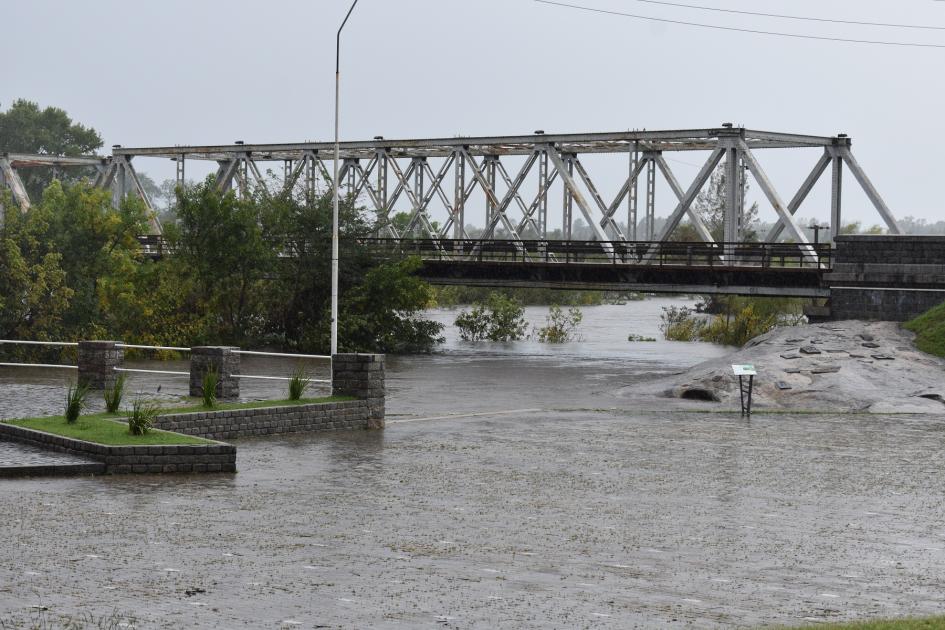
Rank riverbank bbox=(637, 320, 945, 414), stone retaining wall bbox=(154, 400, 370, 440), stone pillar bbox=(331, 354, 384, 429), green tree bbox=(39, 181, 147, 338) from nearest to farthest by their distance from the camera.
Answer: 1. stone retaining wall bbox=(154, 400, 370, 440)
2. stone pillar bbox=(331, 354, 384, 429)
3. riverbank bbox=(637, 320, 945, 414)
4. green tree bbox=(39, 181, 147, 338)

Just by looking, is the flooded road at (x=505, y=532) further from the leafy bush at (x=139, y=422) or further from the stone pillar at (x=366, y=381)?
the leafy bush at (x=139, y=422)

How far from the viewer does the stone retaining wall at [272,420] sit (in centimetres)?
1889

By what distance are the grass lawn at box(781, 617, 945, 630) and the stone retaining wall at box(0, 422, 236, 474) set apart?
30.5ft

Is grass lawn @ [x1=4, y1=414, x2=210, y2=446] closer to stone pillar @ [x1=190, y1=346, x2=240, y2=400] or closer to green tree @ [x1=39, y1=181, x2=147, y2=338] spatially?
stone pillar @ [x1=190, y1=346, x2=240, y2=400]

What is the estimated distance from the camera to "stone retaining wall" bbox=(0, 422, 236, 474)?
51.6 ft

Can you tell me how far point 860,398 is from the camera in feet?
87.8

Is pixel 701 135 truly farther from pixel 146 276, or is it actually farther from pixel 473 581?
pixel 473 581

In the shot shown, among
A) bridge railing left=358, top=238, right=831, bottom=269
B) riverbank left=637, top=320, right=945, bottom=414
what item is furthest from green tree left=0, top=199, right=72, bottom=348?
riverbank left=637, top=320, right=945, bottom=414

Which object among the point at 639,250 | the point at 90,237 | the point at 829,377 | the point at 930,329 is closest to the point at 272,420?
the point at 829,377

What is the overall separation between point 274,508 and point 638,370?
86.6 feet

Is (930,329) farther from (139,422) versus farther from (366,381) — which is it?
(139,422)

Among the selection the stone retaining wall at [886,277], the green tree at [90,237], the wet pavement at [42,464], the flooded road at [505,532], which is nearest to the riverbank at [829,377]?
the stone retaining wall at [886,277]

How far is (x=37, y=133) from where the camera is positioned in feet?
380

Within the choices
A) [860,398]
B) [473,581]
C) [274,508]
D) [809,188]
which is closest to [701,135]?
[809,188]
